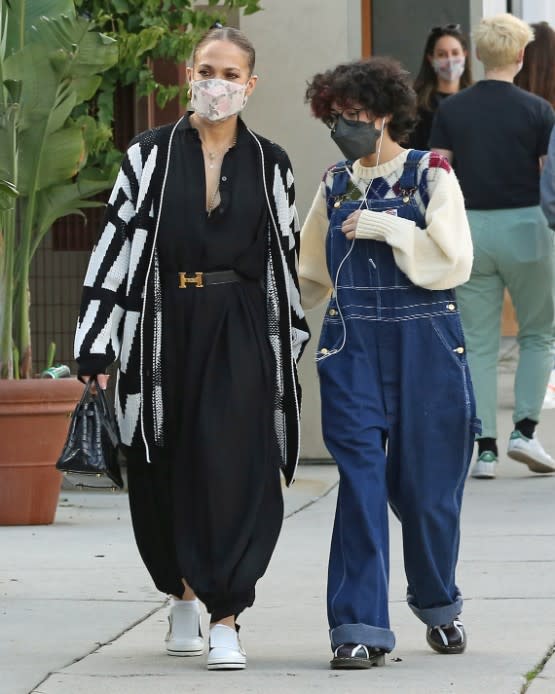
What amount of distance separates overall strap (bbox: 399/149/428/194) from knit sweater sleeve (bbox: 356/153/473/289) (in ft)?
0.21

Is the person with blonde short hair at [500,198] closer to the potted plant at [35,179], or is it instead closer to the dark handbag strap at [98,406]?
the potted plant at [35,179]

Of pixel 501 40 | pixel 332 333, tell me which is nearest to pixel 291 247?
pixel 332 333

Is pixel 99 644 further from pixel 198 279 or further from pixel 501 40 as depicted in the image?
pixel 501 40

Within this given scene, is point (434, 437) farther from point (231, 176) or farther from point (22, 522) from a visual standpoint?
point (22, 522)

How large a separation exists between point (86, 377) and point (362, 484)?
84cm

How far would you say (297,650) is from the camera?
5.23 meters

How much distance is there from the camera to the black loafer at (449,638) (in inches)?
201

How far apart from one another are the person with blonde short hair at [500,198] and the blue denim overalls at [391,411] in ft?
11.7

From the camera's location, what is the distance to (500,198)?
8.59 metres

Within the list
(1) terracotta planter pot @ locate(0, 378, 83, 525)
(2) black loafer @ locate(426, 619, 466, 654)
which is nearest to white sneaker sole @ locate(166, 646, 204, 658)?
(2) black loafer @ locate(426, 619, 466, 654)

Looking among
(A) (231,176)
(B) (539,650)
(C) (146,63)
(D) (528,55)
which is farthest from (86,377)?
(D) (528,55)

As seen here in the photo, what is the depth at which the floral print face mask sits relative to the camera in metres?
5.05

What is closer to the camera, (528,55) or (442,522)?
(442,522)

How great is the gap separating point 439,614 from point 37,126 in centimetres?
370
